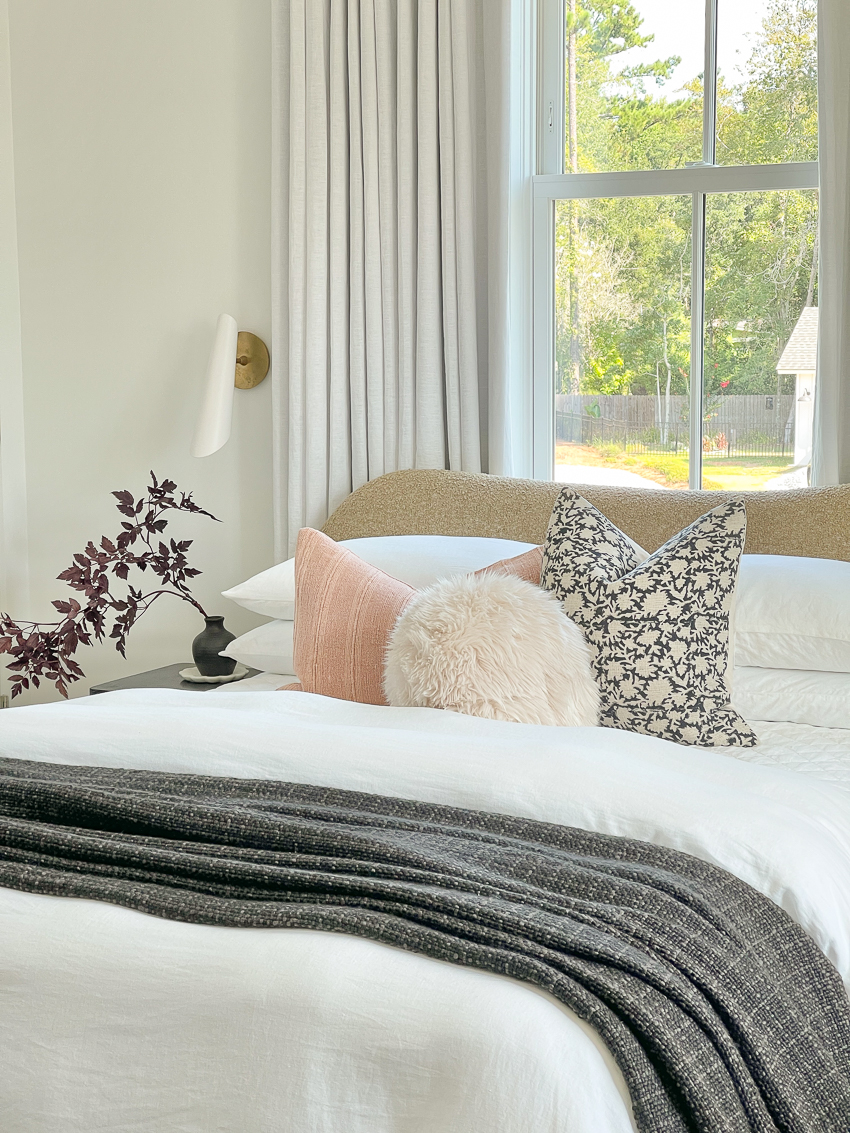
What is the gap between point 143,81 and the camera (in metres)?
3.09

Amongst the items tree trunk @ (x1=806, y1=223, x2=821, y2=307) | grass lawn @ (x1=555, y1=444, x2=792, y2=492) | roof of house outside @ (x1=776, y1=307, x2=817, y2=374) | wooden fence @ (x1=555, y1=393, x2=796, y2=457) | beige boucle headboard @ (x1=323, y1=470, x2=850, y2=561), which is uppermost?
tree trunk @ (x1=806, y1=223, x2=821, y2=307)

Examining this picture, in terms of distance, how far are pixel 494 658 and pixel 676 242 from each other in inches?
57.9

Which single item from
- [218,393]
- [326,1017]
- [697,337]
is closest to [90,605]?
[218,393]

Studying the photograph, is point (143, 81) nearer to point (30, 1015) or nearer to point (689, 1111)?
point (30, 1015)

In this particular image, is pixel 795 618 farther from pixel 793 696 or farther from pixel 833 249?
pixel 833 249

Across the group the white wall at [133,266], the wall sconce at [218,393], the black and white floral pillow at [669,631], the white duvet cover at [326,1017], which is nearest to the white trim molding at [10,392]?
the white wall at [133,266]

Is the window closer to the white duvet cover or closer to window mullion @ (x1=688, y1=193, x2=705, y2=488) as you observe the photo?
window mullion @ (x1=688, y1=193, x2=705, y2=488)

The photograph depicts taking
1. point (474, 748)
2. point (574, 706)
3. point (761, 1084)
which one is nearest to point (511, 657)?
point (574, 706)

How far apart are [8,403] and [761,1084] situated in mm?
3070

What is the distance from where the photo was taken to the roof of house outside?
2553 mm

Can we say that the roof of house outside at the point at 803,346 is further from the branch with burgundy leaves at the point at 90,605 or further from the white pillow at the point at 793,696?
the branch with burgundy leaves at the point at 90,605

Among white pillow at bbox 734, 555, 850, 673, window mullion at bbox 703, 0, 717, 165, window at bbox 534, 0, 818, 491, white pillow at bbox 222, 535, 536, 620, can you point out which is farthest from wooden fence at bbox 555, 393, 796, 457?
white pillow at bbox 734, 555, 850, 673

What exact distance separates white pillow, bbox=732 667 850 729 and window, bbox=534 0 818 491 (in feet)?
2.68

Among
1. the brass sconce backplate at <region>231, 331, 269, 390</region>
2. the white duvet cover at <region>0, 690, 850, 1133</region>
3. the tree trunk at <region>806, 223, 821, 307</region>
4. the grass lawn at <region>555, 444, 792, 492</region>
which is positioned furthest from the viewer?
the brass sconce backplate at <region>231, 331, 269, 390</region>
